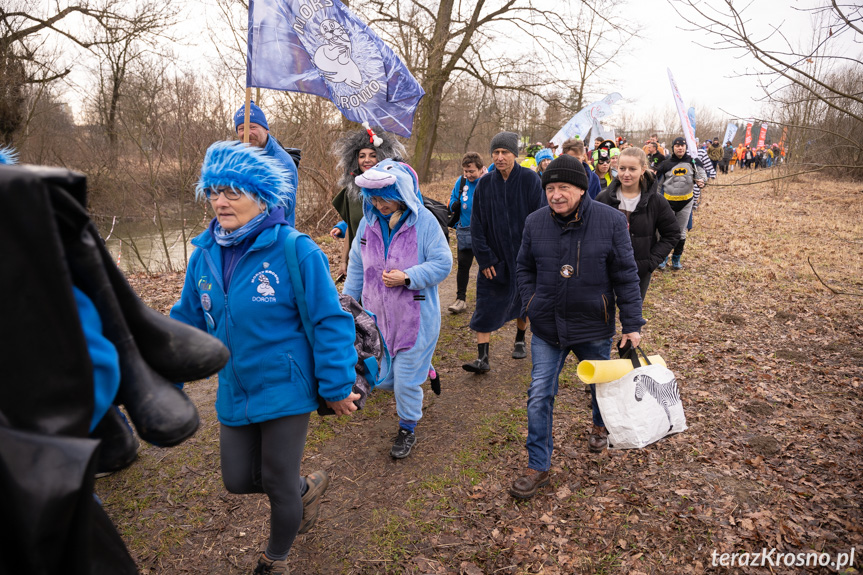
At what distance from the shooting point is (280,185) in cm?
228

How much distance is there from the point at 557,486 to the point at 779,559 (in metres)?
1.31

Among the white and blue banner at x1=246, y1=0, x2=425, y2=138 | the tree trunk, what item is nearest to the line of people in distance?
the white and blue banner at x1=246, y1=0, x2=425, y2=138

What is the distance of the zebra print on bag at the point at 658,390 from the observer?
307 cm

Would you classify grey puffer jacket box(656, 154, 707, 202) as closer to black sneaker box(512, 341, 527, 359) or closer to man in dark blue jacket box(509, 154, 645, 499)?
black sneaker box(512, 341, 527, 359)

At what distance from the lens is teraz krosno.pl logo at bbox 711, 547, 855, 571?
9.32ft

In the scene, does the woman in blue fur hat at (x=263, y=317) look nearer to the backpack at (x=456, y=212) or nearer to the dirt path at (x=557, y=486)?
the dirt path at (x=557, y=486)

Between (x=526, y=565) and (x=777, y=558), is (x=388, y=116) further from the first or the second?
(x=777, y=558)

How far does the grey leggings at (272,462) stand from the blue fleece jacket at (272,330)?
0.33 ft

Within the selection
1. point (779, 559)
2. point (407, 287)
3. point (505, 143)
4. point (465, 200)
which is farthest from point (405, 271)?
point (465, 200)

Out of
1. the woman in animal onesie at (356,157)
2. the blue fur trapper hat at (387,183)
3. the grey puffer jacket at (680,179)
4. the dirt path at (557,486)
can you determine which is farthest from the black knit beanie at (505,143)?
the grey puffer jacket at (680,179)

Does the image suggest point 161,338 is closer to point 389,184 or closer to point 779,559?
point 389,184

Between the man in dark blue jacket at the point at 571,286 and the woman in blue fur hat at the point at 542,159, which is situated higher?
the woman in blue fur hat at the point at 542,159

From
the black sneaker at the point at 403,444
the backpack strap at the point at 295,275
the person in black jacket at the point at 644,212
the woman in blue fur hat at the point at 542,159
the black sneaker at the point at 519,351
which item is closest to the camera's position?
the backpack strap at the point at 295,275

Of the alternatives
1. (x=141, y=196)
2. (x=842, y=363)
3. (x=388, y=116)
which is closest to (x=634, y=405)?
(x=388, y=116)
